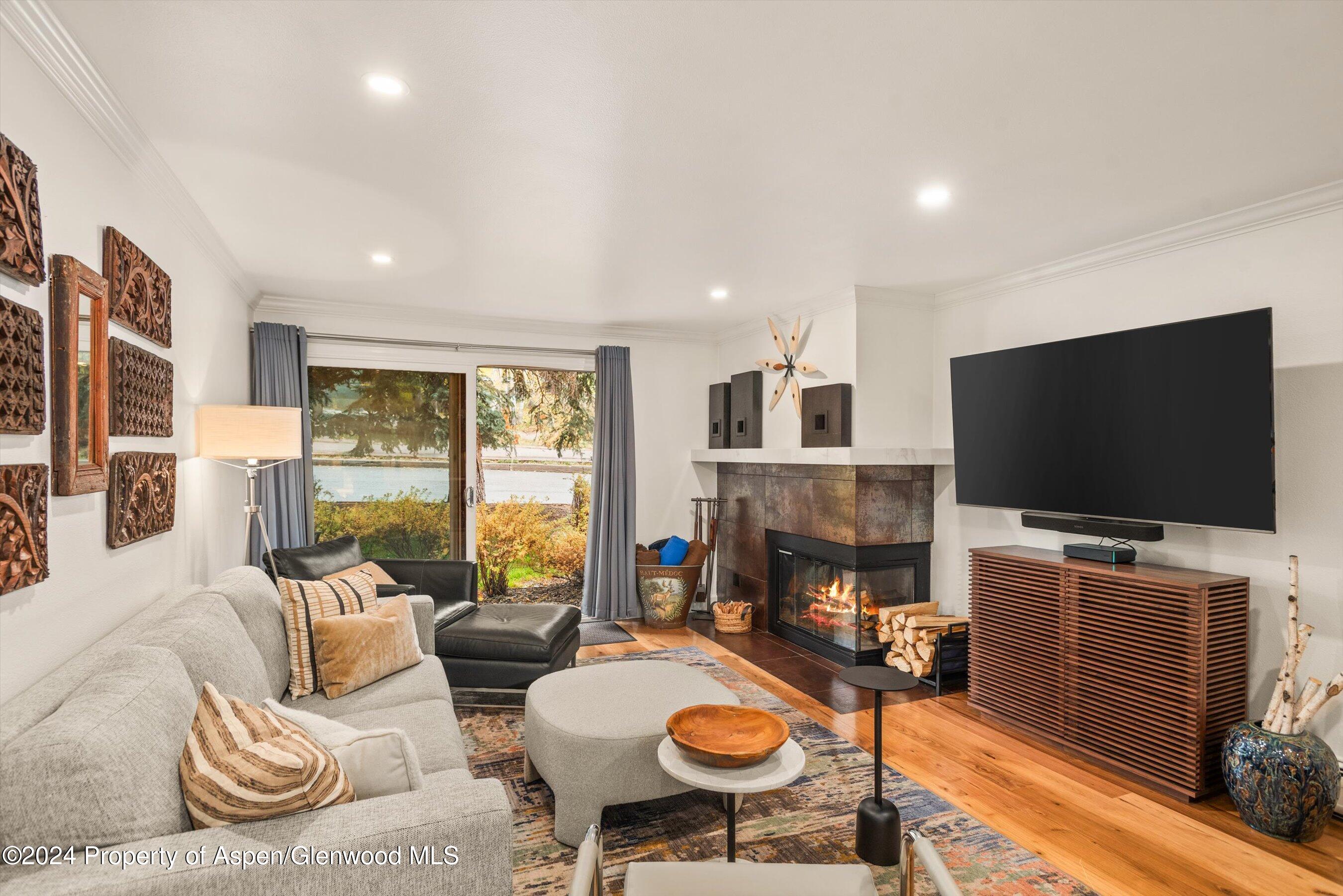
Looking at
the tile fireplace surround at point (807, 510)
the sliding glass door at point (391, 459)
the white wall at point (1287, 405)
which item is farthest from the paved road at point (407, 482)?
the white wall at point (1287, 405)

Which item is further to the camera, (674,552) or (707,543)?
(707,543)

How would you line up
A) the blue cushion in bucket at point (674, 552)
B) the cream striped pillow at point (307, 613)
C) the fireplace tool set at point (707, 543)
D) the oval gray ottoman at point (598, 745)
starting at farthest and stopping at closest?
the fireplace tool set at point (707, 543) → the blue cushion in bucket at point (674, 552) → the cream striped pillow at point (307, 613) → the oval gray ottoman at point (598, 745)

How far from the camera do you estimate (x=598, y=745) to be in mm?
2383

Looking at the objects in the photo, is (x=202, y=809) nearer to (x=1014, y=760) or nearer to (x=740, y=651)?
(x=1014, y=760)

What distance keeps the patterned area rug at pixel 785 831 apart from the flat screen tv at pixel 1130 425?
5.03 ft

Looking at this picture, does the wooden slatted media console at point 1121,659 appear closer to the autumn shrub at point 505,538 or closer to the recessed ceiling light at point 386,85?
the recessed ceiling light at point 386,85

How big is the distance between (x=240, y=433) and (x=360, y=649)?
4.48ft

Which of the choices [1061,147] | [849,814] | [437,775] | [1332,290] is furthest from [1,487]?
[1332,290]

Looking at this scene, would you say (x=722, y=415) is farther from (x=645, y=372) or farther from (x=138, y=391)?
(x=138, y=391)

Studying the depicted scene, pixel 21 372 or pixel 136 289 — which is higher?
pixel 136 289

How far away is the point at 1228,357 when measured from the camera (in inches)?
111

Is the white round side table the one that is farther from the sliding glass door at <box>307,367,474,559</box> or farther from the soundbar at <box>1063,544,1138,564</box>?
the sliding glass door at <box>307,367,474,559</box>

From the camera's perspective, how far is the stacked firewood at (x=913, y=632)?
412 centimetres

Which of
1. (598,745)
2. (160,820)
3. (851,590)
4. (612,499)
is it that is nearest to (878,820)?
(598,745)
